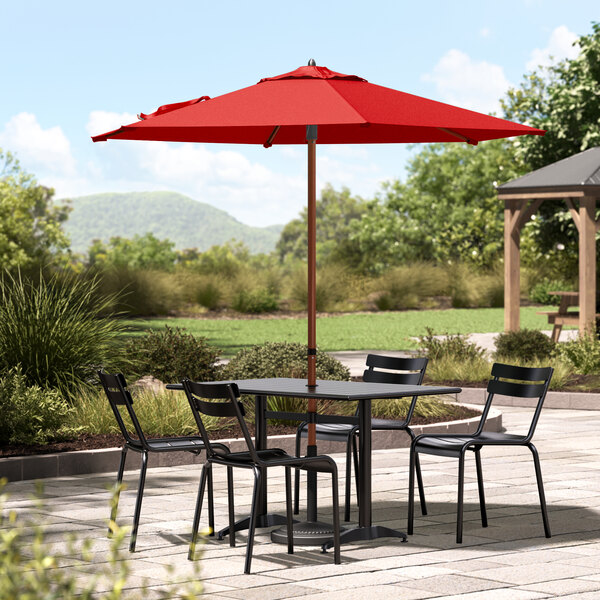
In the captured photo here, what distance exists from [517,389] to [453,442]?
0.53 metres

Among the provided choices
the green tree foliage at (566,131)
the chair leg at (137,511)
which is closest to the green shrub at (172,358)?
the chair leg at (137,511)

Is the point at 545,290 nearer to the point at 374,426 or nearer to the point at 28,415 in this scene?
the point at 28,415

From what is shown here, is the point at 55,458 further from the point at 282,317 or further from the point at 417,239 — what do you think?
the point at 417,239

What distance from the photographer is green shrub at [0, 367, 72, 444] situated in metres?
8.62

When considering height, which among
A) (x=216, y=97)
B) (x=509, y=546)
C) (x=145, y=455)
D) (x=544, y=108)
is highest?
(x=544, y=108)

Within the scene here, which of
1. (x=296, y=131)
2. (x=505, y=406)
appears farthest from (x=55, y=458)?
(x=505, y=406)

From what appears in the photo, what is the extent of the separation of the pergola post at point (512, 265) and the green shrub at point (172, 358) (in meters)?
6.90

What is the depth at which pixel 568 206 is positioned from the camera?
16.7 meters

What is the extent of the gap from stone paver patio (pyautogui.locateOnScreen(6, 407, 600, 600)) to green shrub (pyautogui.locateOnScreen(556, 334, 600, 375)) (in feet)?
16.2

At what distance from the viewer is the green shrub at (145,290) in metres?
29.7

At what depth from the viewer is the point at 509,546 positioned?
239 inches

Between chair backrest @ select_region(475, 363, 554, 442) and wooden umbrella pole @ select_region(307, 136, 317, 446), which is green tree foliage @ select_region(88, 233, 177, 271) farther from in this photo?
chair backrest @ select_region(475, 363, 554, 442)

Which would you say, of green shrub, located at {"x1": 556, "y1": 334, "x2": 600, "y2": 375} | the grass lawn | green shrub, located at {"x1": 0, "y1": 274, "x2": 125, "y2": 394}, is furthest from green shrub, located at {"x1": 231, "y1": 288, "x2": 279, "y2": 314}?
green shrub, located at {"x1": 0, "y1": 274, "x2": 125, "y2": 394}

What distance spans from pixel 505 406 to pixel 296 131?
20.1ft
